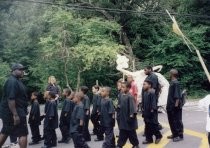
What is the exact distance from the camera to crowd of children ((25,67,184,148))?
32.1 ft

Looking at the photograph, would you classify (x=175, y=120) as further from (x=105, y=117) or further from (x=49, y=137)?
(x=49, y=137)

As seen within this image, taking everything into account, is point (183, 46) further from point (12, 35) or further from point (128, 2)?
point (12, 35)

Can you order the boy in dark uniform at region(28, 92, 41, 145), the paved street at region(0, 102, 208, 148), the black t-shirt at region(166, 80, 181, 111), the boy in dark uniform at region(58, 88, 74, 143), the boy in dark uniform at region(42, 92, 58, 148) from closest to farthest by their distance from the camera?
1. the paved street at region(0, 102, 208, 148)
2. the black t-shirt at region(166, 80, 181, 111)
3. the boy in dark uniform at region(42, 92, 58, 148)
4. the boy in dark uniform at region(58, 88, 74, 143)
5. the boy in dark uniform at region(28, 92, 41, 145)

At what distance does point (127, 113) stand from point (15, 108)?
241 centimetres

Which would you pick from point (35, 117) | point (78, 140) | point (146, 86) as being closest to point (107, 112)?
point (78, 140)

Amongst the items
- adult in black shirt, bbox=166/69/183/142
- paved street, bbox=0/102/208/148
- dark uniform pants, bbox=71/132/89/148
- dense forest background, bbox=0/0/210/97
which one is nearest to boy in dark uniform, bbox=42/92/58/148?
paved street, bbox=0/102/208/148

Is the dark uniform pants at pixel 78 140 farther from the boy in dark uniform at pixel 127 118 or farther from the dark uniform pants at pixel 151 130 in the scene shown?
the dark uniform pants at pixel 151 130

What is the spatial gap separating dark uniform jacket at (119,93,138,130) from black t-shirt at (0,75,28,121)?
2.09 meters

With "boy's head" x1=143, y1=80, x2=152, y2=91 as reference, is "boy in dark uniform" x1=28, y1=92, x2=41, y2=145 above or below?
below

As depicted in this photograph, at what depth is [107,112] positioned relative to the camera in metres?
10.1

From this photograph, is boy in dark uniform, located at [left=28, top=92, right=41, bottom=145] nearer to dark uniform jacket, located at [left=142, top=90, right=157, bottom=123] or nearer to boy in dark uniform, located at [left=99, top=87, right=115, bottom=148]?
boy in dark uniform, located at [left=99, top=87, right=115, bottom=148]

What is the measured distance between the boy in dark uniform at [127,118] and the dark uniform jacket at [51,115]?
80.8 inches

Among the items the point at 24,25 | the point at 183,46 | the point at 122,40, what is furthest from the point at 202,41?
the point at 24,25

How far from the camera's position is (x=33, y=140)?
11852 millimetres
